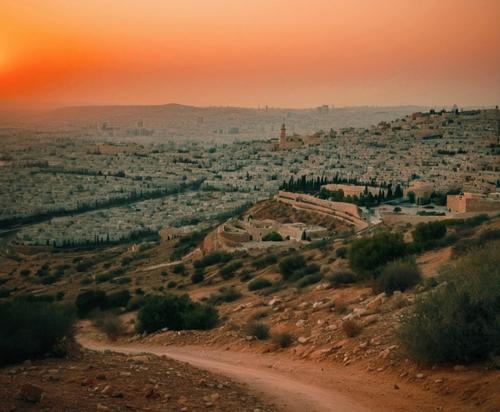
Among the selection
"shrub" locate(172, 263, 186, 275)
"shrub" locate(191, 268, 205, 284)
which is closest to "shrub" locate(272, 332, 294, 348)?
"shrub" locate(191, 268, 205, 284)


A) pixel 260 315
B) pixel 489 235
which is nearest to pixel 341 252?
pixel 489 235

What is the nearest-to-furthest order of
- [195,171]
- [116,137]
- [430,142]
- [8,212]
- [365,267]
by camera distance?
[365,267], [8,212], [430,142], [195,171], [116,137]

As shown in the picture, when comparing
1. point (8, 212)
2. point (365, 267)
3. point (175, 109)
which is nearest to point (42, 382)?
point (365, 267)

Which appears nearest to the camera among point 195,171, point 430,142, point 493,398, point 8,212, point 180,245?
point 493,398

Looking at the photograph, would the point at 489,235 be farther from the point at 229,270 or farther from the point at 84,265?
the point at 84,265

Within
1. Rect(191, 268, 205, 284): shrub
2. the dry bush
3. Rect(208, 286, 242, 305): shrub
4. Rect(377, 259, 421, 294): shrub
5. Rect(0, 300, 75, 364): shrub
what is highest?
Rect(0, 300, 75, 364): shrub

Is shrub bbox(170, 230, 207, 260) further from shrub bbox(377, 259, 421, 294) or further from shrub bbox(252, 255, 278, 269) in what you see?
shrub bbox(377, 259, 421, 294)

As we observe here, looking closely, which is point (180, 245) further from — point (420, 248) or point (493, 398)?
point (493, 398)
